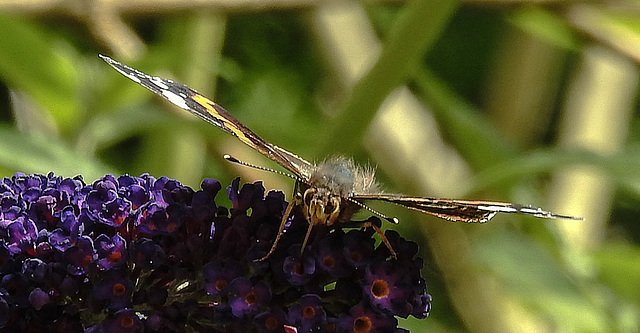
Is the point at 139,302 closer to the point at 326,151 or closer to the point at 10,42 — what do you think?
the point at 326,151

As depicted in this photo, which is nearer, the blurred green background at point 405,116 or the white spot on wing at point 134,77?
the white spot on wing at point 134,77

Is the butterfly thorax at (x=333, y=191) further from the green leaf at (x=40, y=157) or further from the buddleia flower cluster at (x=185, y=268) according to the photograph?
Result: the green leaf at (x=40, y=157)

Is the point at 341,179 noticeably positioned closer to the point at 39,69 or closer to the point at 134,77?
the point at 134,77

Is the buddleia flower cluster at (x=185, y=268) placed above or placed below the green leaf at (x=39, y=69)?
below

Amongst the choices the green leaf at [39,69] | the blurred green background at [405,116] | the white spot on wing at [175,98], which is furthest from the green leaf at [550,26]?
the white spot on wing at [175,98]

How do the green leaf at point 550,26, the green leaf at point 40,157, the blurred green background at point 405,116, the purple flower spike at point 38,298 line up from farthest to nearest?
the green leaf at point 550,26 < the blurred green background at point 405,116 < the green leaf at point 40,157 < the purple flower spike at point 38,298

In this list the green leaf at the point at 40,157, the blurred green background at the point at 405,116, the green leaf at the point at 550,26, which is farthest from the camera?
the green leaf at the point at 550,26

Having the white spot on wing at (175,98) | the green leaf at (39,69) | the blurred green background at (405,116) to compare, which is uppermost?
the blurred green background at (405,116)

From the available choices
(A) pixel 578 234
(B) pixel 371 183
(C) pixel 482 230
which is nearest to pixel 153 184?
(B) pixel 371 183

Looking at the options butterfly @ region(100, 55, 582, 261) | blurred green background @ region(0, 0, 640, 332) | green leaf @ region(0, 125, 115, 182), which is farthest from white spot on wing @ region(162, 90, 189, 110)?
green leaf @ region(0, 125, 115, 182)
